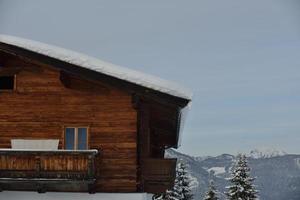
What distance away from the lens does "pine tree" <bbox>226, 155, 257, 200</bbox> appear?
37.1 metres

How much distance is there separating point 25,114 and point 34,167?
6.83ft

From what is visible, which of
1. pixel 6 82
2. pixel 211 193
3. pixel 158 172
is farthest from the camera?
pixel 211 193

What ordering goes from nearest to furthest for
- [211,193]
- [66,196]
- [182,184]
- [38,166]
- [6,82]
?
1. [38,166]
2. [66,196]
3. [6,82]
4. [182,184]
5. [211,193]

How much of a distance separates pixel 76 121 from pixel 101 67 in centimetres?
202

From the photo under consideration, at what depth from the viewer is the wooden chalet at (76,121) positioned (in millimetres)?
17188

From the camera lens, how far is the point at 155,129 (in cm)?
2209

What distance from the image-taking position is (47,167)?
17.2 meters

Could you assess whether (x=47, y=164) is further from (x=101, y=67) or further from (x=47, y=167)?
(x=101, y=67)

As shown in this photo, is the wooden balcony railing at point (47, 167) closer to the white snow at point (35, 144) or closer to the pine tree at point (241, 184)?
the white snow at point (35, 144)

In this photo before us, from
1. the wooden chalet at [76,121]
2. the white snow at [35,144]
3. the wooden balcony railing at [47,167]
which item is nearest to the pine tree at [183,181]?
the wooden chalet at [76,121]

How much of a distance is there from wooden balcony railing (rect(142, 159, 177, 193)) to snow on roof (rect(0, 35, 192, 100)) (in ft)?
8.30

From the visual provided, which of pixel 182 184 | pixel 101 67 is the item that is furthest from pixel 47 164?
pixel 182 184

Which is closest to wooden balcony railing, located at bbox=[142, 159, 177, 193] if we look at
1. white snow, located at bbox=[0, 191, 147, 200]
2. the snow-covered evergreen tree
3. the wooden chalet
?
the wooden chalet

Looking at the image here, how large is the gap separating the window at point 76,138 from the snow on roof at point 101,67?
214 centimetres
